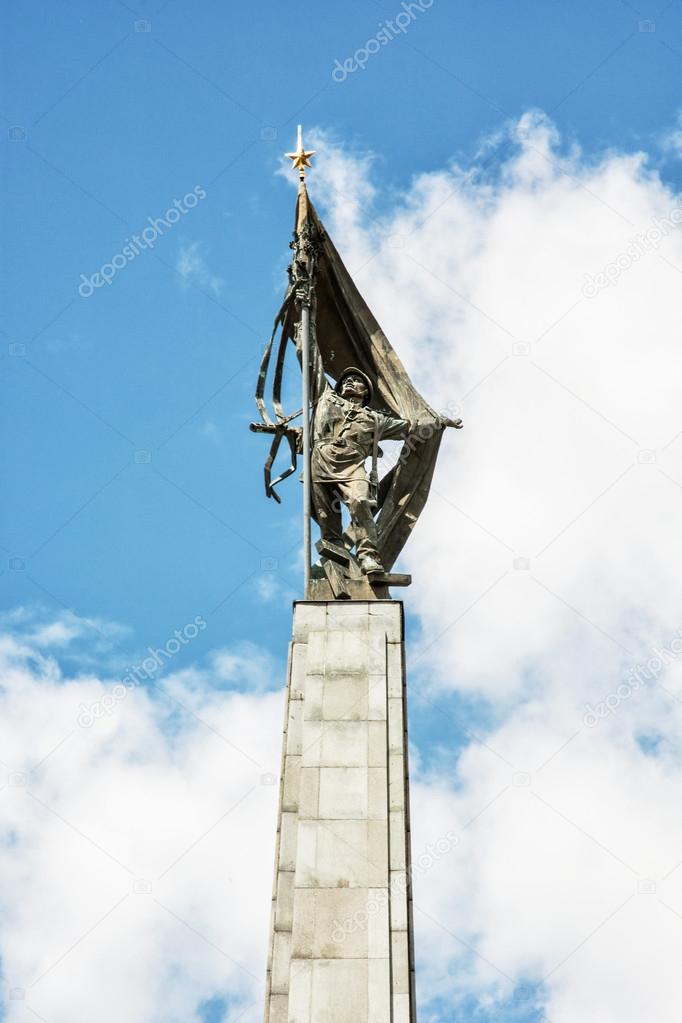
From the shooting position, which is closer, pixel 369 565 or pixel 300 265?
pixel 369 565

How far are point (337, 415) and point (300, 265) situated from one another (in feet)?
8.68

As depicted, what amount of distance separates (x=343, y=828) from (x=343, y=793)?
1.49 ft

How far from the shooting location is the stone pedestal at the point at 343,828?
14992mm

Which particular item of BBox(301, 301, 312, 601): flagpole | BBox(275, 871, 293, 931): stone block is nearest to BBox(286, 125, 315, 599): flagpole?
BBox(301, 301, 312, 601): flagpole

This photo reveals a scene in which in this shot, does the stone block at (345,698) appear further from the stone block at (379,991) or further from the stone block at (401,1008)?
the stone block at (401,1008)

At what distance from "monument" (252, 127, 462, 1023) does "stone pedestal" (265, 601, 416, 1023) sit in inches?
0.6

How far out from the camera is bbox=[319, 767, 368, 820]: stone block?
53.7 ft

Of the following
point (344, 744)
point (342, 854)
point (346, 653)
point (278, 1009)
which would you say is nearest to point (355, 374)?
point (346, 653)

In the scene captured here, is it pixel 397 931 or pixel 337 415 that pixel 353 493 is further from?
pixel 397 931

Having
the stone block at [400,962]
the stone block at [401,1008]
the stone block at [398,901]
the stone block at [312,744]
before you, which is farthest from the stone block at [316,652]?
the stone block at [401,1008]

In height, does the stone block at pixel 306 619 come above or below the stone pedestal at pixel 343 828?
above

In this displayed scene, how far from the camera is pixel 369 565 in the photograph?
19.2m

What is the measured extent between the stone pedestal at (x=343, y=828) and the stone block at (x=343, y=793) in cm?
1

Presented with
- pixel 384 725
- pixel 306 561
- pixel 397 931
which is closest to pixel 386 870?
pixel 397 931
